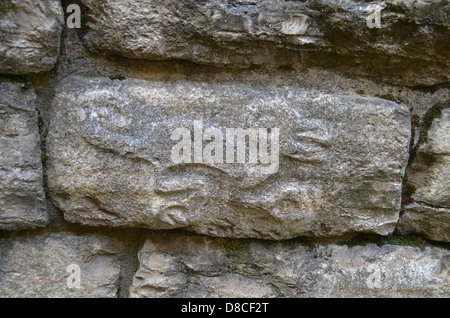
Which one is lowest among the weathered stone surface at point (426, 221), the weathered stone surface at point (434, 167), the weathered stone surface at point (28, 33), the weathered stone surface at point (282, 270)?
the weathered stone surface at point (282, 270)

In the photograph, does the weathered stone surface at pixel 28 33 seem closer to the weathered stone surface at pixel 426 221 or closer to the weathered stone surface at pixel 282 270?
the weathered stone surface at pixel 282 270

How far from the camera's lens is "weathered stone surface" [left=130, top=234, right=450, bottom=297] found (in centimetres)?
106

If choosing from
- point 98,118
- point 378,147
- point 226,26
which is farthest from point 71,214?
point 378,147

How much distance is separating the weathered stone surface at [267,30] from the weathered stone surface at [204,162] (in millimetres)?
88

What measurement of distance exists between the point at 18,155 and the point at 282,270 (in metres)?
0.69

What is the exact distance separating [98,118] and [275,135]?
0.41m

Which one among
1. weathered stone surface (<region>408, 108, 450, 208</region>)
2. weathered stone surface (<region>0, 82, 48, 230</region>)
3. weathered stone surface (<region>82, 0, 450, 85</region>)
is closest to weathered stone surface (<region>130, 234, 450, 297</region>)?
weathered stone surface (<region>408, 108, 450, 208</region>)

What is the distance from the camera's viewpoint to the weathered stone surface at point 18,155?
948 millimetres

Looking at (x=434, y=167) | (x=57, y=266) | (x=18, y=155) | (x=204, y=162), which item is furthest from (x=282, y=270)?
(x=18, y=155)

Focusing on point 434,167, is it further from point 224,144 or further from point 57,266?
point 57,266

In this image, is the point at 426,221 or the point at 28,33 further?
the point at 426,221

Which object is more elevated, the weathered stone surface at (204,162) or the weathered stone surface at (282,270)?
the weathered stone surface at (204,162)

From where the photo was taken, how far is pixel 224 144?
0.96 m

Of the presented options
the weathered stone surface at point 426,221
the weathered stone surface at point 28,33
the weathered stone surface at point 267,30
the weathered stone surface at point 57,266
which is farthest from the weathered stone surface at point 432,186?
the weathered stone surface at point 28,33
